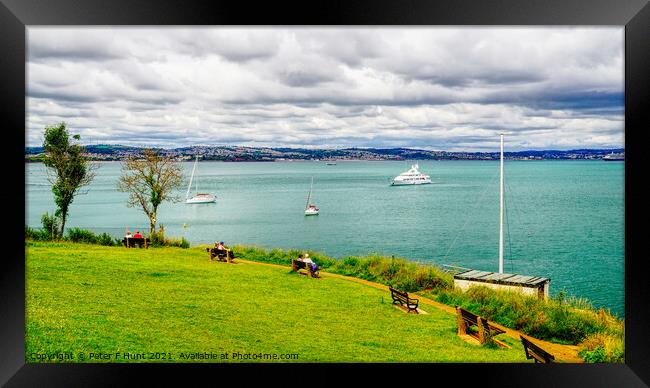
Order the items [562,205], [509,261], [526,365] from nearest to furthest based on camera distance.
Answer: [526,365]
[509,261]
[562,205]

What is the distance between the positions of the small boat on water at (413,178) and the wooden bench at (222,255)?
10.1 meters

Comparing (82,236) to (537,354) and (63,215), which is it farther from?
(537,354)

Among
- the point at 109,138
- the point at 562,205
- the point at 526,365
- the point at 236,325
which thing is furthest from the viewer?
the point at 562,205

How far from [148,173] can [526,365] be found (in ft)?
30.7

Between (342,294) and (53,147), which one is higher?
(53,147)

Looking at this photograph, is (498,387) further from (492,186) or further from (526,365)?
(492,186)

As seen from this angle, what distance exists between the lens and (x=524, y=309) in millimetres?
6566

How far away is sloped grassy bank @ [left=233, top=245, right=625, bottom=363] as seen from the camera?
5.86 meters

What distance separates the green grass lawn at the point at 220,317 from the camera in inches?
229

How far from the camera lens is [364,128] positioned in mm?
12133

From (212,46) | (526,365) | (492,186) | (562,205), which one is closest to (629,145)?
(526,365)

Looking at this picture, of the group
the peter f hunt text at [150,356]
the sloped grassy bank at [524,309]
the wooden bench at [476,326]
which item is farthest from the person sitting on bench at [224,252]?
the wooden bench at [476,326]

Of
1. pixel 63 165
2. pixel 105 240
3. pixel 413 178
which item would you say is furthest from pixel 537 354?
pixel 413 178

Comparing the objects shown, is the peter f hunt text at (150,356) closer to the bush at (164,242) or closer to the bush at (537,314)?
the bush at (537,314)
